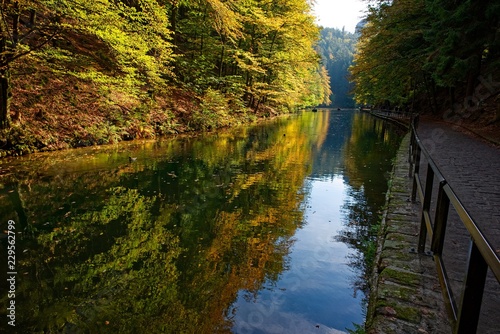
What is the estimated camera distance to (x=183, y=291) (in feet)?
13.4

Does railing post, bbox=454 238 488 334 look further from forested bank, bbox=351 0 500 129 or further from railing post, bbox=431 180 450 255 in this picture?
forested bank, bbox=351 0 500 129

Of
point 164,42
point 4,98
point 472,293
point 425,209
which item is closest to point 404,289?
point 425,209

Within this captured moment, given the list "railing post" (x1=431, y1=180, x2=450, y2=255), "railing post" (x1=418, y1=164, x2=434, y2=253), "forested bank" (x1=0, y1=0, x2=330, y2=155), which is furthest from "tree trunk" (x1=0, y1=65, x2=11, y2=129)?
"railing post" (x1=431, y1=180, x2=450, y2=255)

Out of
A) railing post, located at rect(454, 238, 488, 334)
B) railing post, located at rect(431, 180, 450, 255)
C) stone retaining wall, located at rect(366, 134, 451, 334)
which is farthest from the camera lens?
railing post, located at rect(431, 180, 450, 255)

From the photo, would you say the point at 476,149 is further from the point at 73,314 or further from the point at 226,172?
the point at 73,314

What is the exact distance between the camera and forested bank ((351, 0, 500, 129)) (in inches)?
611

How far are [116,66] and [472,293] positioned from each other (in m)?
17.8

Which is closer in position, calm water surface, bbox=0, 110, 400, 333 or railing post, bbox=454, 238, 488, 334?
railing post, bbox=454, 238, 488, 334

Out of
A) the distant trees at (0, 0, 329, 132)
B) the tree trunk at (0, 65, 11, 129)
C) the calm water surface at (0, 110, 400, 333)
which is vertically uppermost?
the distant trees at (0, 0, 329, 132)

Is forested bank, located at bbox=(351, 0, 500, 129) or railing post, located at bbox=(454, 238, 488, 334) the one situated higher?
forested bank, located at bbox=(351, 0, 500, 129)

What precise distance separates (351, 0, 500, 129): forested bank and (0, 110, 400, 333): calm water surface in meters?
10.5

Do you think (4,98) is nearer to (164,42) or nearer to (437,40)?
(164,42)

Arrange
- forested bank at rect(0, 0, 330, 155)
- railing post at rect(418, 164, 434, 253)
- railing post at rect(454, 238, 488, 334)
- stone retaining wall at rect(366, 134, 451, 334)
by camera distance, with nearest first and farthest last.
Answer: railing post at rect(454, 238, 488, 334)
stone retaining wall at rect(366, 134, 451, 334)
railing post at rect(418, 164, 434, 253)
forested bank at rect(0, 0, 330, 155)

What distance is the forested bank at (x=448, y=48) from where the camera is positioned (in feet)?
50.9
